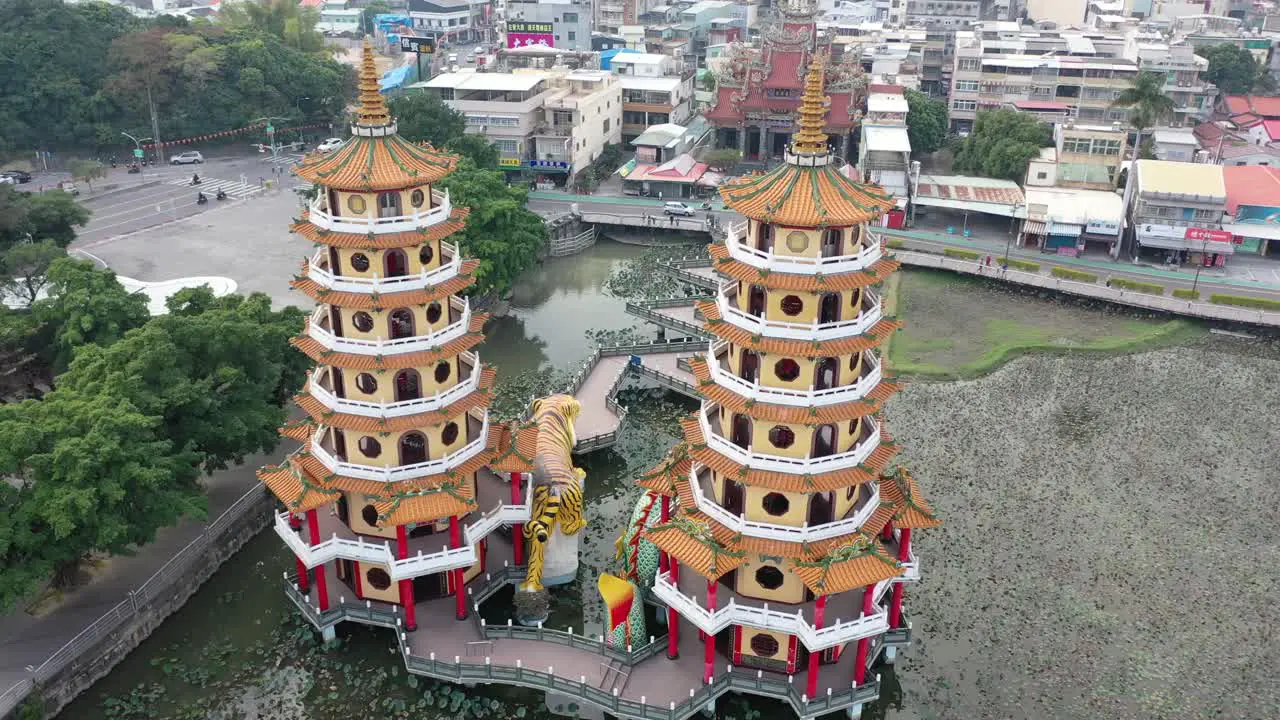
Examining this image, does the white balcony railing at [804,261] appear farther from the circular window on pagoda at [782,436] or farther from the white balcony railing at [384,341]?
the white balcony railing at [384,341]

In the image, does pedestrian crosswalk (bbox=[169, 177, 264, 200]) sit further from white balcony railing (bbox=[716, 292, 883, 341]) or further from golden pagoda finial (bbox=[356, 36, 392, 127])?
white balcony railing (bbox=[716, 292, 883, 341])

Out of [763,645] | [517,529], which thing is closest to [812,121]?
[763,645]

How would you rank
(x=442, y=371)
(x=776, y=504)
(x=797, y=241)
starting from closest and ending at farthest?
1. (x=797, y=241)
2. (x=776, y=504)
3. (x=442, y=371)

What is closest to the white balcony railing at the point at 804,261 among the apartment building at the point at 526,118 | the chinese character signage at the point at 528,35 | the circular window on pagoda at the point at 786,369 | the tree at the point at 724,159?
the circular window on pagoda at the point at 786,369

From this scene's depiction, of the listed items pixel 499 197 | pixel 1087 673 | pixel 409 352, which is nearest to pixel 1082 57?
pixel 499 197

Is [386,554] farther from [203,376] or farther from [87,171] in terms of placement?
[87,171]

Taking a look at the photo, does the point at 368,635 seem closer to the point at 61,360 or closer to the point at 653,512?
the point at 653,512
